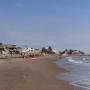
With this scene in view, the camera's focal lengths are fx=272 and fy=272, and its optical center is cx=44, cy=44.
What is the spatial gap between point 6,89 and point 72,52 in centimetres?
15053

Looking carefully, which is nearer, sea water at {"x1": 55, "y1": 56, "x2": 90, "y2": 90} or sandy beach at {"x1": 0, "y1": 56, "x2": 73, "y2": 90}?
sandy beach at {"x1": 0, "y1": 56, "x2": 73, "y2": 90}

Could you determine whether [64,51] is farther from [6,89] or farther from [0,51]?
[6,89]

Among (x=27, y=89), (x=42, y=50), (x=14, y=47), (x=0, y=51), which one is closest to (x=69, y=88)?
(x=27, y=89)

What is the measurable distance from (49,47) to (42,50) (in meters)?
7.07

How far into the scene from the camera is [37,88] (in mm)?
10664

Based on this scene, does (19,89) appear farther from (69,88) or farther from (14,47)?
(14,47)

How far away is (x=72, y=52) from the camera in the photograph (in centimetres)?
15938

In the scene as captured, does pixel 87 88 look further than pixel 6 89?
Yes

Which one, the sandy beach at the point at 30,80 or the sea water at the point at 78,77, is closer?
the sandy beach at the point at 30,80

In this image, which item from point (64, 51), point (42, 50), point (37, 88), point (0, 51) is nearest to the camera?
point (37, 88)

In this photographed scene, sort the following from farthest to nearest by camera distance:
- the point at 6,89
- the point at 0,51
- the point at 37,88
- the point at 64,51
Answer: the point at 64,51 → the point at 0,51 → the point at 37,88 → the point at 6,89

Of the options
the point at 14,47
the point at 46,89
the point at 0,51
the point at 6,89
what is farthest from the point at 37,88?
the point at 14,47

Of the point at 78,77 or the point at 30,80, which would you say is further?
the point at 78,77

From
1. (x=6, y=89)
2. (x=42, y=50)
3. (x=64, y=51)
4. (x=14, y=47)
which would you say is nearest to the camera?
(x=6, y=89)
